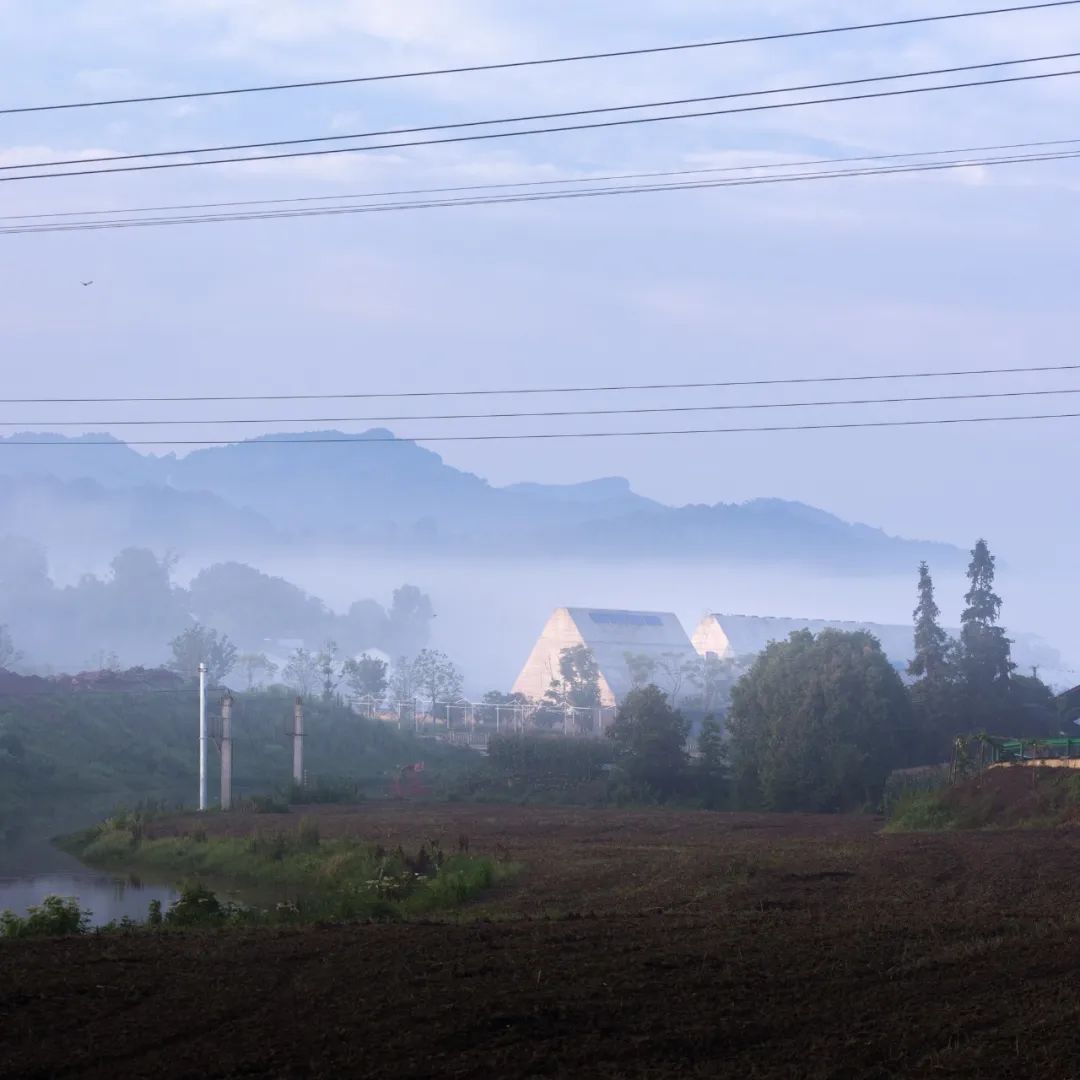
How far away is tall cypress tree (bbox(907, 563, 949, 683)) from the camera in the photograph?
58312mm

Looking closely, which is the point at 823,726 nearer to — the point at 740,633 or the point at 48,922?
the point at 48,922

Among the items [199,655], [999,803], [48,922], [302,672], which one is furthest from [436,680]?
[48,922]

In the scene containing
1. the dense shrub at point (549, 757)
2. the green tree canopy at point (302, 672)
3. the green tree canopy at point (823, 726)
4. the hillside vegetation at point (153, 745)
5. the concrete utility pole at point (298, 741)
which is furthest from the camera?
the green tree canopy at point (302, 672)

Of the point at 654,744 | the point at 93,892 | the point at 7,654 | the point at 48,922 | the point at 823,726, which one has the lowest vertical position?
the point at 93,892

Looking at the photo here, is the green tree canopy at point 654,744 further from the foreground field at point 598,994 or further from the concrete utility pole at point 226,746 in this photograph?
the foreground field at point 598,994

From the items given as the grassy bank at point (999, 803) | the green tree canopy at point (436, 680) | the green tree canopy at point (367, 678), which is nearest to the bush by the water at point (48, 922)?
the grassy bank at point (999, 803)

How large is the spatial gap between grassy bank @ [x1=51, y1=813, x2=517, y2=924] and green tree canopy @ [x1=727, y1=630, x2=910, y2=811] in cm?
1864

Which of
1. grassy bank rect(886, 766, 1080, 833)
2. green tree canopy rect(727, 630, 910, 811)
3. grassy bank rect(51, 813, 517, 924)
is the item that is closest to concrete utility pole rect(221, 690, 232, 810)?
grassy bank rect(51, 813, 517, 924)

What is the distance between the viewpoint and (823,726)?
49469 millimetres

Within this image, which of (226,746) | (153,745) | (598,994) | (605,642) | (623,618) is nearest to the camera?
(598,994)

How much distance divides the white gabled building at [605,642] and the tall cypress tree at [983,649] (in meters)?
35.1

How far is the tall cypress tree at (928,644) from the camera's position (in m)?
58.3

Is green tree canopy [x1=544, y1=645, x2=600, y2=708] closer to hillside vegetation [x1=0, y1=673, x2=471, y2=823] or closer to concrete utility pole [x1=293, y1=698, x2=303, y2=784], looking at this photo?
hillside vegetation [x1=0, y1=673, x2=471, y2=823]

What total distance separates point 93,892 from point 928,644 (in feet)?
122
